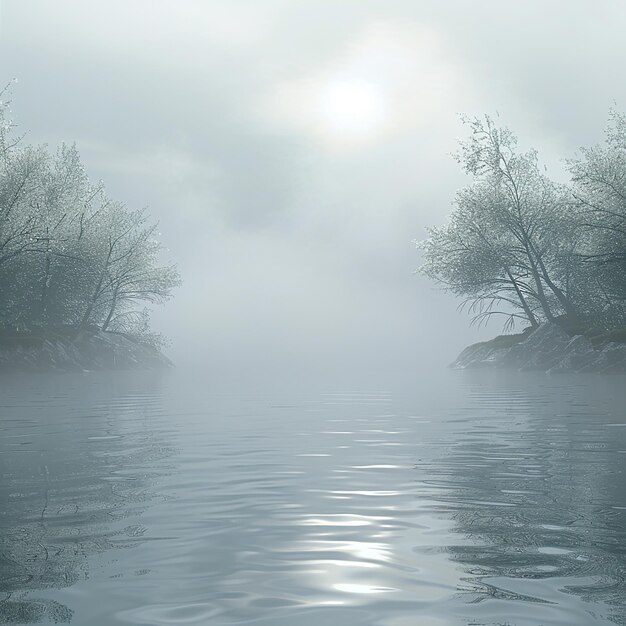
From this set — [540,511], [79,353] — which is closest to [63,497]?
[540,511]

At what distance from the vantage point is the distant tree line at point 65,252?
35062 mm

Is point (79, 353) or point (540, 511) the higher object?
point (79, 353)

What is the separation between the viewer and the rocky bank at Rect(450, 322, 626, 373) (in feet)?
113

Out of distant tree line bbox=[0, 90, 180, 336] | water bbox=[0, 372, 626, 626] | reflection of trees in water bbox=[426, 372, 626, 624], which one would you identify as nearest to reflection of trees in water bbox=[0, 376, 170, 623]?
water bbox=[0, 372, 626, 626]

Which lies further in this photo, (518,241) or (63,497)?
(518,241)

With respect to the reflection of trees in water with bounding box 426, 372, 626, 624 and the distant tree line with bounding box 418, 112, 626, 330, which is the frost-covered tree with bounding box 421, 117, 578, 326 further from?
the reflection of trees in water with bounding box 426, 372, 626, 624

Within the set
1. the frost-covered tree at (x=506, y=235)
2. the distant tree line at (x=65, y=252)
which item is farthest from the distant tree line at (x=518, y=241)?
the distant tree line at (x=65, y=252)

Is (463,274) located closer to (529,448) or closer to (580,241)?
(580,241)

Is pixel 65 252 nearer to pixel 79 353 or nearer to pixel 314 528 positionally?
pixel 79 353

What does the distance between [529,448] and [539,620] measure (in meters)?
6.28

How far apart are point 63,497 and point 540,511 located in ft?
12.5

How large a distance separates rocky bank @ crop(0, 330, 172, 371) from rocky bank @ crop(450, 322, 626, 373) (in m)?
24.4

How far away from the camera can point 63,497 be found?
19.9 ft

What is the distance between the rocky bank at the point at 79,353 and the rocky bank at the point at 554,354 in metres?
24.4
